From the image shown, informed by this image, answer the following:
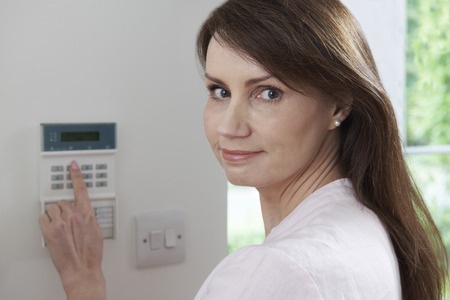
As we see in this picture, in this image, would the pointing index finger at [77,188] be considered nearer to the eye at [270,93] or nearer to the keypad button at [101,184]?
the keypad button at [101,184]

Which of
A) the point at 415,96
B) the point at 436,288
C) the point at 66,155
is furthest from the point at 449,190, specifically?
the point at 66,155

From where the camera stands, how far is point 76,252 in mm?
1281

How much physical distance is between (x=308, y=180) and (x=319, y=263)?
0.91ft

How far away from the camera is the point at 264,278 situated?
2.81 feet

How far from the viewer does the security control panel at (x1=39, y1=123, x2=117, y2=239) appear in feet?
4.24

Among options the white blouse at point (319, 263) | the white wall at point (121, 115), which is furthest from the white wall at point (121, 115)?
the white blouse at point (319, 263)

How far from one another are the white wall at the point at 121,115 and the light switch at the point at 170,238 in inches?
1.5

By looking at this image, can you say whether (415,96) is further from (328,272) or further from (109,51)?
(328,272)

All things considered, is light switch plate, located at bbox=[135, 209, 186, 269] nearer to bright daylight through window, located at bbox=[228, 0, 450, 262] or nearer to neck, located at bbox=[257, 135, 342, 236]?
neck, located at bbox=[257, 135, 342, 236]

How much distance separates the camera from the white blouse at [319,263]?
0.85 m

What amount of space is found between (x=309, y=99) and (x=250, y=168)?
5.8 inches

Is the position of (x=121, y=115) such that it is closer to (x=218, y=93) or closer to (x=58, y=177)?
(x=58, y=177)

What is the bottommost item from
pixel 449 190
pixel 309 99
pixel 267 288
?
pixel 449 190

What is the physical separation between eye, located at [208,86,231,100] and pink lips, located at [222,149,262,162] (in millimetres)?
101
